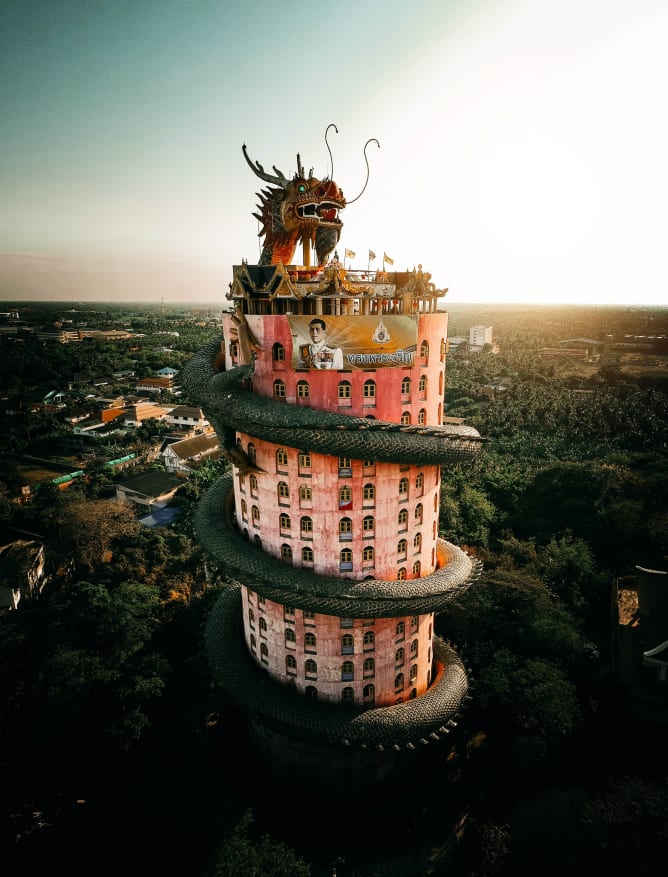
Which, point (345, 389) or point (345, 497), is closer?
point (345, 389)

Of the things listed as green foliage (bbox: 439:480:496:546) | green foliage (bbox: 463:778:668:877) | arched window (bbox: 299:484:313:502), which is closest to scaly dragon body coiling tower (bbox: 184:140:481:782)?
arched window (bbox: 299:484:313:502)

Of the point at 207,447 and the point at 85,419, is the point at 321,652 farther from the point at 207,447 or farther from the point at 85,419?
the point at 85,419

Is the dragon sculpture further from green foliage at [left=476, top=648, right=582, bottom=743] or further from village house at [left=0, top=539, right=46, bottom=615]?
village house at [left=0, top=539, right=46, bottom=615]

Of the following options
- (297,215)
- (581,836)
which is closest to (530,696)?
(581,836)

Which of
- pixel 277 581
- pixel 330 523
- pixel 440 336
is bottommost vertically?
pixel 277 581

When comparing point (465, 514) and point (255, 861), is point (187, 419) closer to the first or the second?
point (465, 514)

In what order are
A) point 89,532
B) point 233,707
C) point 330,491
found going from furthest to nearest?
point 89,532, point 233,707, point 330,491

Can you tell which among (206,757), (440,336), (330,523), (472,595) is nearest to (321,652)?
(330,523)

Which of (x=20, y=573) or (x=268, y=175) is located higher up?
(x=268, y=175)
